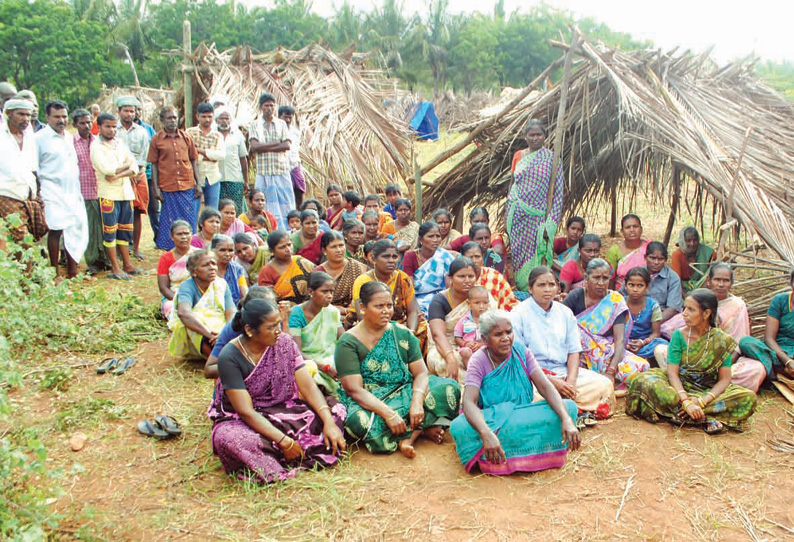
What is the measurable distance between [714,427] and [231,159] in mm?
6520

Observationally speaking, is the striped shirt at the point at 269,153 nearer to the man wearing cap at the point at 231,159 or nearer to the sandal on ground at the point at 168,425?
the man wearing cap at the point at 231,159

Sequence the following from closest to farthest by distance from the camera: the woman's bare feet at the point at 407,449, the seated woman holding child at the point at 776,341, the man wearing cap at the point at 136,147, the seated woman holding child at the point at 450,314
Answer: the woman's bare feet at the point at 407,449 → the seated woman holding child at the point at 776,341 → the seated woman holding child at the point at 450,314 → the man wearing cap at the point at 136,147

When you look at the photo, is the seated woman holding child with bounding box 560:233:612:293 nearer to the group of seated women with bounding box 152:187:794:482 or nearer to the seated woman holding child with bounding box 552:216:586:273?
the group of seated women with bounding box 152:187:794:482

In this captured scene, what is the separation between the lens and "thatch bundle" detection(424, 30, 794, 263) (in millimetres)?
5098

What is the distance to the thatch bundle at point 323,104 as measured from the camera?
31.7 ft

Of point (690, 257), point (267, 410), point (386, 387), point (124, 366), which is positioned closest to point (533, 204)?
point (690, 257)

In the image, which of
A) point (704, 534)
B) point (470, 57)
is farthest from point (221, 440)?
point (470, 57)

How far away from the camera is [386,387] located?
13.1 feet

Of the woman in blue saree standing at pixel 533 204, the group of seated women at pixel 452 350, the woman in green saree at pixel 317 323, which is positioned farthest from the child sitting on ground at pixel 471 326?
the woman in blue saree standing at pixel 533 204

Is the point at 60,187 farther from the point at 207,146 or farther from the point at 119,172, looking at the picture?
the point at 207,146

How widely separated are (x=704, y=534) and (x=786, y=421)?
1574 millimetres

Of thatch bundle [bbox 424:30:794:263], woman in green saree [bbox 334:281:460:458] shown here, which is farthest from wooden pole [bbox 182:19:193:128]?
woman in green saree [bbox 334:281:460:458]

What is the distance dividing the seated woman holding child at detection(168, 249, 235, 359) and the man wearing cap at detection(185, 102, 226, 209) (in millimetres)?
3393

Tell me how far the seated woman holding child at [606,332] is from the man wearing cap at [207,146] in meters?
5.20
